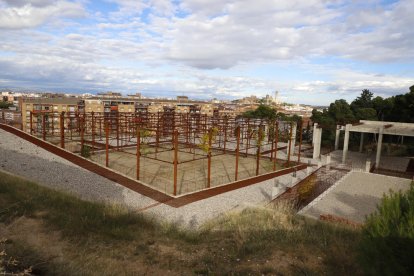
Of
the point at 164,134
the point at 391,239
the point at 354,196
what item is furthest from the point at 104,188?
the point at 164,134

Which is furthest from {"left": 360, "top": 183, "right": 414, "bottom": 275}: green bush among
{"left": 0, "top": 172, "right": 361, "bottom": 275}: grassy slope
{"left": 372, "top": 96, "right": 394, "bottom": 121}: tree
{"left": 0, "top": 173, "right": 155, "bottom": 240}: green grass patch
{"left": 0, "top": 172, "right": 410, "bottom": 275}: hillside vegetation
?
{"left": 372, "top": 96, "right": 394, "bottom": 121}: tree

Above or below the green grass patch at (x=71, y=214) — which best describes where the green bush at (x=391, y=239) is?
above

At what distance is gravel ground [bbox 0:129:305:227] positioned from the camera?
1027cm

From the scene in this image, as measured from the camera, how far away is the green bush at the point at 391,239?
3.47m

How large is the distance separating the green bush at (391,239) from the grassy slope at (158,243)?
1199mm

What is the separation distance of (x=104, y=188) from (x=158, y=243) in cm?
647

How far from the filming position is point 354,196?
12.6m

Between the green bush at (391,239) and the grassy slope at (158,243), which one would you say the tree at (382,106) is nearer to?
the grassy slope at (158,243)

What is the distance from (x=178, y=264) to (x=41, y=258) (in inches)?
95.3

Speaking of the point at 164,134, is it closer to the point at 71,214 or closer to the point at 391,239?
the point at 71,214

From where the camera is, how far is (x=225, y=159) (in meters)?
20.7

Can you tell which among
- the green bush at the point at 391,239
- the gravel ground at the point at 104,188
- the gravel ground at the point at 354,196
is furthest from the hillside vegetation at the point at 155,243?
the gravel ground at the point at 354,196

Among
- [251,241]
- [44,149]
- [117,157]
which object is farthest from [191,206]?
[44,149]

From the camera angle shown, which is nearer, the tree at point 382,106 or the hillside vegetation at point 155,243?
the hillside vegetation at point 155,243
